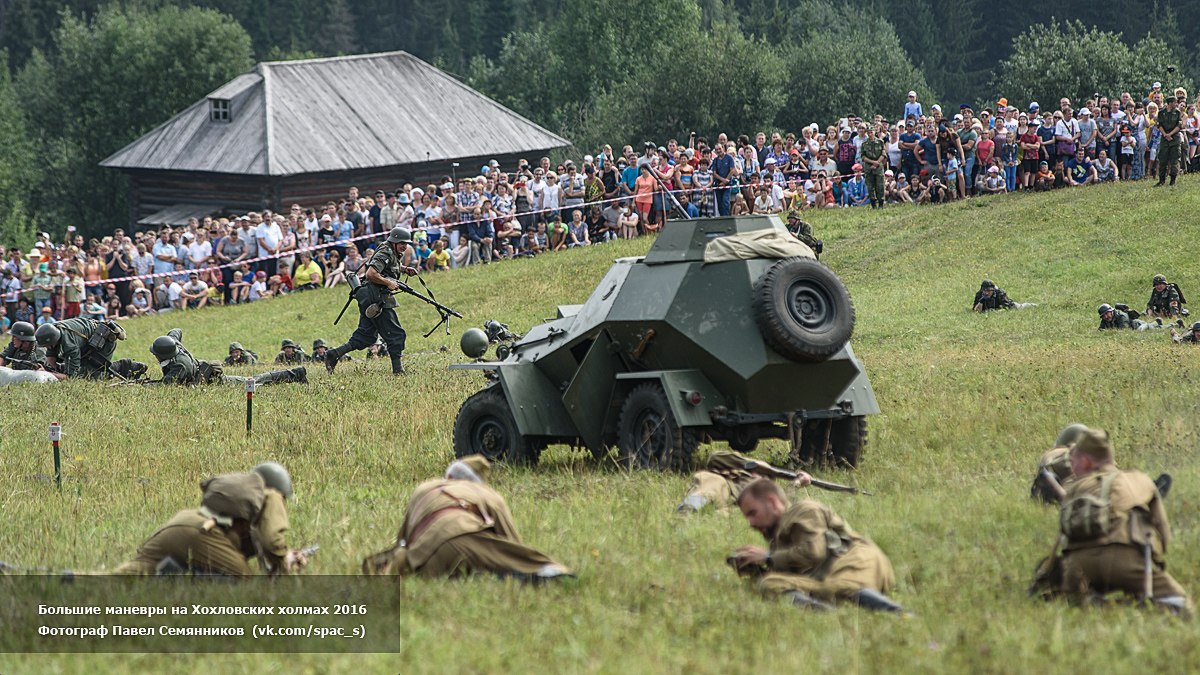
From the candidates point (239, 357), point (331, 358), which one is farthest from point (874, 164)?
point (331, 358)

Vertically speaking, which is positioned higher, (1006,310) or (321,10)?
(321,10)

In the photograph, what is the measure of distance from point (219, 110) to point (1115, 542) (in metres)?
46.2

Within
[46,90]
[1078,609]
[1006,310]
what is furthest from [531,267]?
[46,90]

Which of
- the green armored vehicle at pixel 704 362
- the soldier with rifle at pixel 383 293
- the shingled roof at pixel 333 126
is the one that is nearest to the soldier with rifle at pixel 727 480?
the green armored vehicle at pixel 704 362

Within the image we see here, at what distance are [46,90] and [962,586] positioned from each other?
225ft

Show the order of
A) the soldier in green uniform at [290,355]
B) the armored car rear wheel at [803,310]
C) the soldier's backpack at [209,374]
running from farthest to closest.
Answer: the soldier in green uniform at [290,355] → the soldier's backpack at [209,374] → the armored car rear wheel at [803,310]

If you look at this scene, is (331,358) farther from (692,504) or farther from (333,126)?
(333,126)

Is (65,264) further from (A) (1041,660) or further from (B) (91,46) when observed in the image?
(B) (91,46)

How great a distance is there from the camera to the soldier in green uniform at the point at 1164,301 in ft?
81.1

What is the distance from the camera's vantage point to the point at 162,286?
35.3 m

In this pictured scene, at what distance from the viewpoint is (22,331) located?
24.6 meters

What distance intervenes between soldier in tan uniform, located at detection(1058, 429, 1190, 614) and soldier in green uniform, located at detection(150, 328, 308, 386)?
1425cm

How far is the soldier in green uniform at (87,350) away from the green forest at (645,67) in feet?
106

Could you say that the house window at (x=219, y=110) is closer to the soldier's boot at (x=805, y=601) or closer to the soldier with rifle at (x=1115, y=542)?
the soldier's boot at (x=805, y=601)
